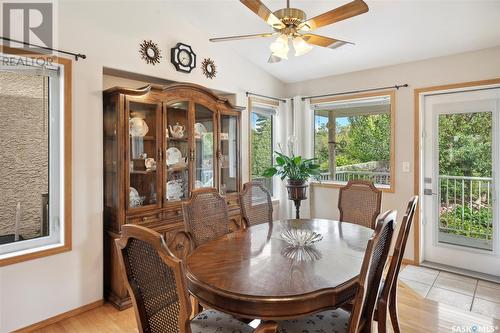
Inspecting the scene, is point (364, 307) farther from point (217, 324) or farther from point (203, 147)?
point (203, 147)

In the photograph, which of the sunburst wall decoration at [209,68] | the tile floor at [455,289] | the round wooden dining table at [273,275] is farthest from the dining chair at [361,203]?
the sunburst wall decoration at [209,68]

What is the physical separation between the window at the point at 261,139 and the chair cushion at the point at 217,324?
2.68 metres

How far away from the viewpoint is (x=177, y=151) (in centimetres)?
313

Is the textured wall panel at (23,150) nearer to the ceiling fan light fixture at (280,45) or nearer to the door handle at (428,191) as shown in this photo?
the ceiling fan light fixture at (280,45)

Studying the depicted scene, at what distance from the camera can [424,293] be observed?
293 cm

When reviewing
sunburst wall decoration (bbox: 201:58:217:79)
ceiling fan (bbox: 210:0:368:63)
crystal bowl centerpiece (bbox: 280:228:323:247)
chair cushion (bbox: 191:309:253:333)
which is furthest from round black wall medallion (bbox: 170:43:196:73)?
chair cushion (bbox: 191:309:253:333)

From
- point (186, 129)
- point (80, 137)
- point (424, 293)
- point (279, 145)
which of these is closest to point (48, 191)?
point (80, 137)

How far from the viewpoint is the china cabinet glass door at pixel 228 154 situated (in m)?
3.58

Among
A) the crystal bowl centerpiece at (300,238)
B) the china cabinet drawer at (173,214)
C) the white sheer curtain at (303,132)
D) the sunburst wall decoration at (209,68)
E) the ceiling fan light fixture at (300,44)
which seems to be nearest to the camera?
the crystal bowl centerpiece at (300,238)

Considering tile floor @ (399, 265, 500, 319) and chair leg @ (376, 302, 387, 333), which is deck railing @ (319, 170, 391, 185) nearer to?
tile floor @ (399, 265, 500, 319)

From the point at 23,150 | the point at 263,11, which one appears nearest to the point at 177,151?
the point at 23,150

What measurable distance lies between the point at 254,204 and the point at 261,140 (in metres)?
1.84

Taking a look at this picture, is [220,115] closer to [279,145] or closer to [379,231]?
[279,145]

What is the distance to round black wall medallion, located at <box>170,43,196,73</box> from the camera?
10.4 ft
